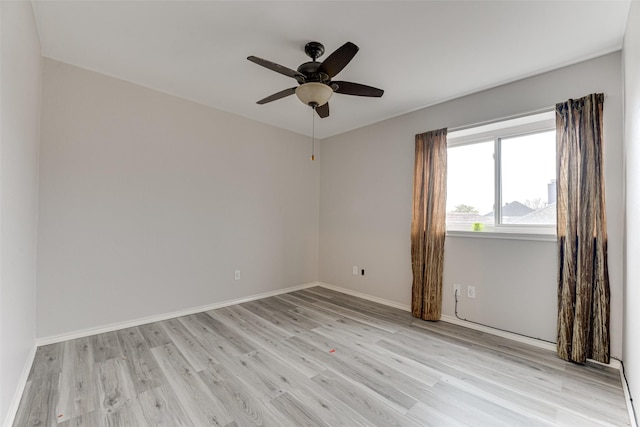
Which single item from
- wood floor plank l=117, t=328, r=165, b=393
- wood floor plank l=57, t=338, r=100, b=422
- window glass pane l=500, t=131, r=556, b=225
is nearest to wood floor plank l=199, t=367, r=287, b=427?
wood floor plank l=117, t=328, r=165, b=393

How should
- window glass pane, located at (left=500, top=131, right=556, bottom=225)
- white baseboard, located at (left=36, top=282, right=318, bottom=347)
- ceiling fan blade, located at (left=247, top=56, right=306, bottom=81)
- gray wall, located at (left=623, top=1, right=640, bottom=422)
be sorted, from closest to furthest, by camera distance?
gray wall, located at (left=623, top=1, right=640, bottom=422) < ceiling fan blade, located at (left=247, top=56, right=306, bottom=81) < white baseboard, located at (left=36, top=282, right=318, bottom=347) < window glass pane, located at (left=500, top=131, right=556, bottom=225)

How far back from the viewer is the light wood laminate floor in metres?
1.62

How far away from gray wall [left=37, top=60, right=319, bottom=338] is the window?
238 cm

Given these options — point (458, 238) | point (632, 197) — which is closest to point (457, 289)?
point (458, 238)

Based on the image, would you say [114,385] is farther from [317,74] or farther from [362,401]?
[317,74]

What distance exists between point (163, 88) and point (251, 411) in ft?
10.2

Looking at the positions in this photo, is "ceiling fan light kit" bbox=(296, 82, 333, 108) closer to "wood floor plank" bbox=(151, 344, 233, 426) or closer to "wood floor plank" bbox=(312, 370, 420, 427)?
"wood floor plank" bbox=(312, 370, 420, 427)

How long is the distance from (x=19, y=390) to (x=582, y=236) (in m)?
4.10

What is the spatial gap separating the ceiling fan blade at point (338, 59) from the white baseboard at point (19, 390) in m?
2.75

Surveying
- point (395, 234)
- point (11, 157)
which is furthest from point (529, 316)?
point (11, 157)

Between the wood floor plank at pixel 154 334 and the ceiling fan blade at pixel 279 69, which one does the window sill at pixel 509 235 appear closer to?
the ceiling fan blade at pixel 279 69

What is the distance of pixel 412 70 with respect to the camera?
2564 mm

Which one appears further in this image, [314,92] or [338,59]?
[314,92]

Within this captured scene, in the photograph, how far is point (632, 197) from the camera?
1.79m
